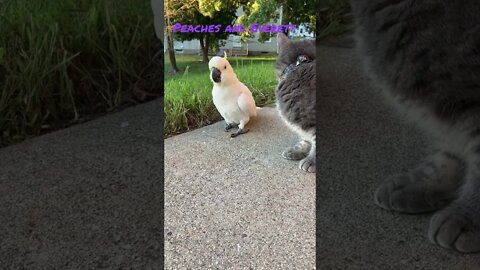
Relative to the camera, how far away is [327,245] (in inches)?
19.0

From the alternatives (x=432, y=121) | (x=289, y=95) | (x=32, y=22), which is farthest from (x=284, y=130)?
(x=32, y=22)

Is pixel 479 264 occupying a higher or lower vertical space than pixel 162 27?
lower

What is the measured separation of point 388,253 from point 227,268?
0.57 feet

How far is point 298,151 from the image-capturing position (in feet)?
1.71

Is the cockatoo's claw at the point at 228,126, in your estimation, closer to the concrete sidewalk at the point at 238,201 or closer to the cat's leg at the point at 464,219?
the concrete sidewalk at the point at 238,201

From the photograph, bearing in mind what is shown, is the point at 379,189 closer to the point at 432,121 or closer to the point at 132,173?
the point at 432,121

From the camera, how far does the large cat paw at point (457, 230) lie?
0.45m

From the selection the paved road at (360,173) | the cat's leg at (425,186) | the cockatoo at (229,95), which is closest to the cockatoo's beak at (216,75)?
the cockatoo at (229,95)

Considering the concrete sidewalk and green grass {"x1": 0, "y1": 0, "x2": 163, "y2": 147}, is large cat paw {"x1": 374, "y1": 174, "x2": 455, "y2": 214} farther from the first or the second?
green grass {"x1": 0, "y1": 0, "x2": 163, "y2": 147}

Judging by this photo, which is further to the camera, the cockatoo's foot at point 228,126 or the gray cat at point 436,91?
the cockatoo's foot at point 228,126

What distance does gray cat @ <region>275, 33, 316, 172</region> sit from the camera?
0.49m

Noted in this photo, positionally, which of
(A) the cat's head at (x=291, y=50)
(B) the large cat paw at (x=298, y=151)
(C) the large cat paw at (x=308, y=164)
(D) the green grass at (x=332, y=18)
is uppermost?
(D) the green grass at (x=332, y=18)

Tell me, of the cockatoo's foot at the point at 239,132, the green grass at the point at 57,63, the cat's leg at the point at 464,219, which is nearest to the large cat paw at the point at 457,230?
the cat's leg at the point at 464,219

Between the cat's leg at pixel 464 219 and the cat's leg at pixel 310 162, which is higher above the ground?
the cat's leg at pixel 310 162
